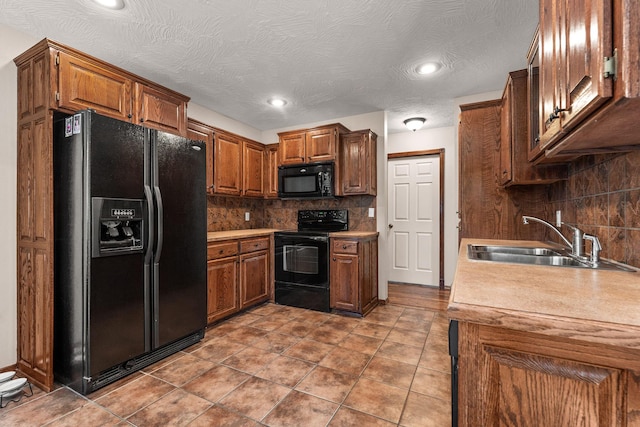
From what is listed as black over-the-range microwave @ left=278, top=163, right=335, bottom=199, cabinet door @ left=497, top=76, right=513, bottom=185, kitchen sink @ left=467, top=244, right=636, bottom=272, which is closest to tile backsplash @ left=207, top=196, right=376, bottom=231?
black over-the-range microwave @ left=278, top=163, right=335, bottom=199

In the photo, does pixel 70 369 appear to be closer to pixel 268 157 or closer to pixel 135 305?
pixel 135 305

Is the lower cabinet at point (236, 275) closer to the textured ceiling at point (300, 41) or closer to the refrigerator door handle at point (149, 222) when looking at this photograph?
the refrigerator door handle at point (149, 222)

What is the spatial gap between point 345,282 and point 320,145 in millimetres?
1686

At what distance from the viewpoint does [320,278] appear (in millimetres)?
3385

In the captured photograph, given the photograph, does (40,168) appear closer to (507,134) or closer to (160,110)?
(160,110)

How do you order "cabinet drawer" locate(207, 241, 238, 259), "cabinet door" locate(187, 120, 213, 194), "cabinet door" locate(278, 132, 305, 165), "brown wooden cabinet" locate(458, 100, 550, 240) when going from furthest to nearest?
"cabinet door" locate(278, 132, 305, 165)
"cabinet door" locate(187, 120, 213, 194)
"cabinet drawer" locate(207, 241, 238, 259)
"brown wooden cabinet" locate(458, 100, 550, 240)

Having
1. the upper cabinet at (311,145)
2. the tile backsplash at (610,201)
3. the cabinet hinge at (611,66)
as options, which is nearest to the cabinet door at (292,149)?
the upper cabinet at (311,145)

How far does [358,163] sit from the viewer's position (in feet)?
11.8

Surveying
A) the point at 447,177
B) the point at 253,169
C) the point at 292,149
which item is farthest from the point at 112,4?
the point at 447,177

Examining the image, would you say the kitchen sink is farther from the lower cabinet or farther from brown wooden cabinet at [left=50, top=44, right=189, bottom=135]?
brown wooden cabinet at [left=50, top=44, right=189, bottom=135]

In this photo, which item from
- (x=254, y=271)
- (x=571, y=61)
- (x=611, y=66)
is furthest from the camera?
(x=254, y=271)

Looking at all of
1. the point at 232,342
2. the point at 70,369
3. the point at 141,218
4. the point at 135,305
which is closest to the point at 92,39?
the point at 141,218

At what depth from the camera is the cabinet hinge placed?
68 cm

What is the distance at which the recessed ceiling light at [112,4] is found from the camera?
1730 millimetres
